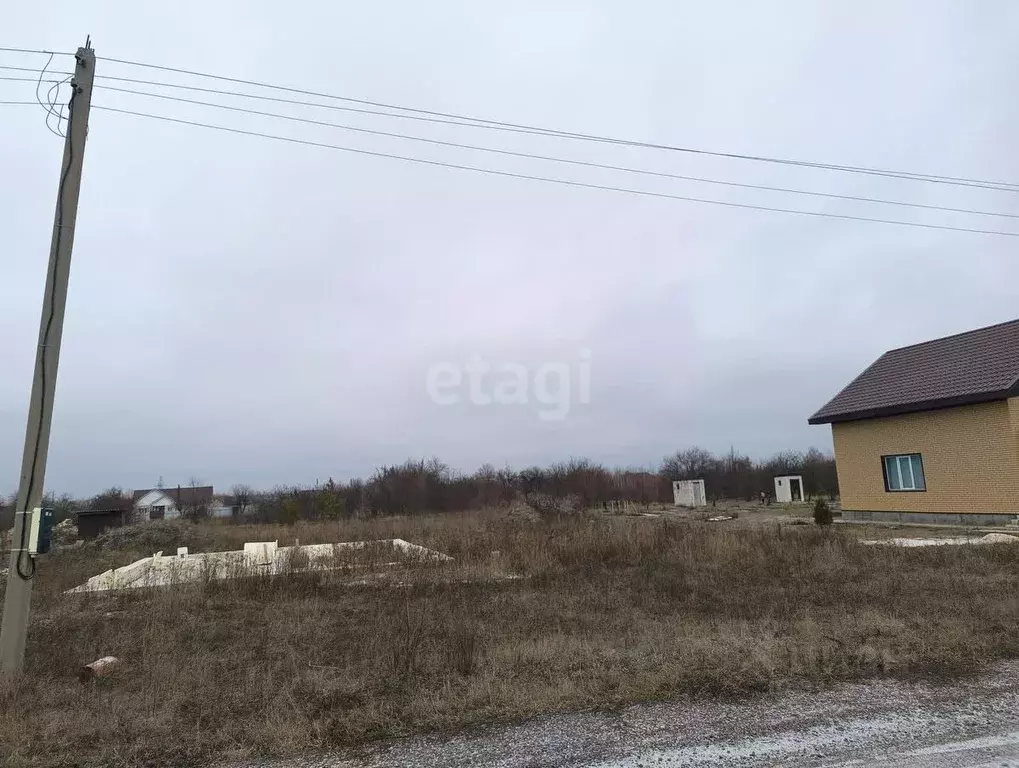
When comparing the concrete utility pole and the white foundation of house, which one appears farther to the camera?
the white foundation of house

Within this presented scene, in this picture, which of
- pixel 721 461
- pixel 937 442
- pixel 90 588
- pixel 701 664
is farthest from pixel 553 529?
pixel 721 461

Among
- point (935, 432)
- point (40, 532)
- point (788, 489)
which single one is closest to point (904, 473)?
point (935, 432)

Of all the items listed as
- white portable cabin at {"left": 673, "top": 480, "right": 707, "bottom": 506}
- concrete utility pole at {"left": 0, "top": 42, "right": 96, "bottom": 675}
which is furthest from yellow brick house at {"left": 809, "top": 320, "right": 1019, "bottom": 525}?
concrete utility pole at {"left": 0, "top": 42, "right": 96, "bottom": 675}

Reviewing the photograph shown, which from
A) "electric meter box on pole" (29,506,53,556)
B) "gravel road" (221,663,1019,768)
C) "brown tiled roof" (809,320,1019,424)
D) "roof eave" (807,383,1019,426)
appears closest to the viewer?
"gravel road" (221,663,1019,768)

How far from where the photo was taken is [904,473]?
20.7 m

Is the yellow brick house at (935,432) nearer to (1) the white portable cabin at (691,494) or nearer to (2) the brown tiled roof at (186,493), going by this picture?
(1) the white portable cabin at (691,494)

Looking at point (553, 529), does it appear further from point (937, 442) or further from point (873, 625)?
point (937, 442)

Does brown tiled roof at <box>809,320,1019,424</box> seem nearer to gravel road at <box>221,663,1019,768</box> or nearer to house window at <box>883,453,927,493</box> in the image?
house window at <box>883,453,927,493</box>

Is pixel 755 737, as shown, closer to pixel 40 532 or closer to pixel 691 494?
pixel 40 532

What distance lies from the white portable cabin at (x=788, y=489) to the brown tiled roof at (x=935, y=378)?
1437cm

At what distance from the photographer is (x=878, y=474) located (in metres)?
21.6

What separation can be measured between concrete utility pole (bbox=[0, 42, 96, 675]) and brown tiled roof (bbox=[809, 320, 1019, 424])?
2100cm

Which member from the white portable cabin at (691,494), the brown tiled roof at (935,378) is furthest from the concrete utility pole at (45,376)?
the white portable cabin at (691,494)

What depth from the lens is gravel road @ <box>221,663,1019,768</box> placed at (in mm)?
3605
